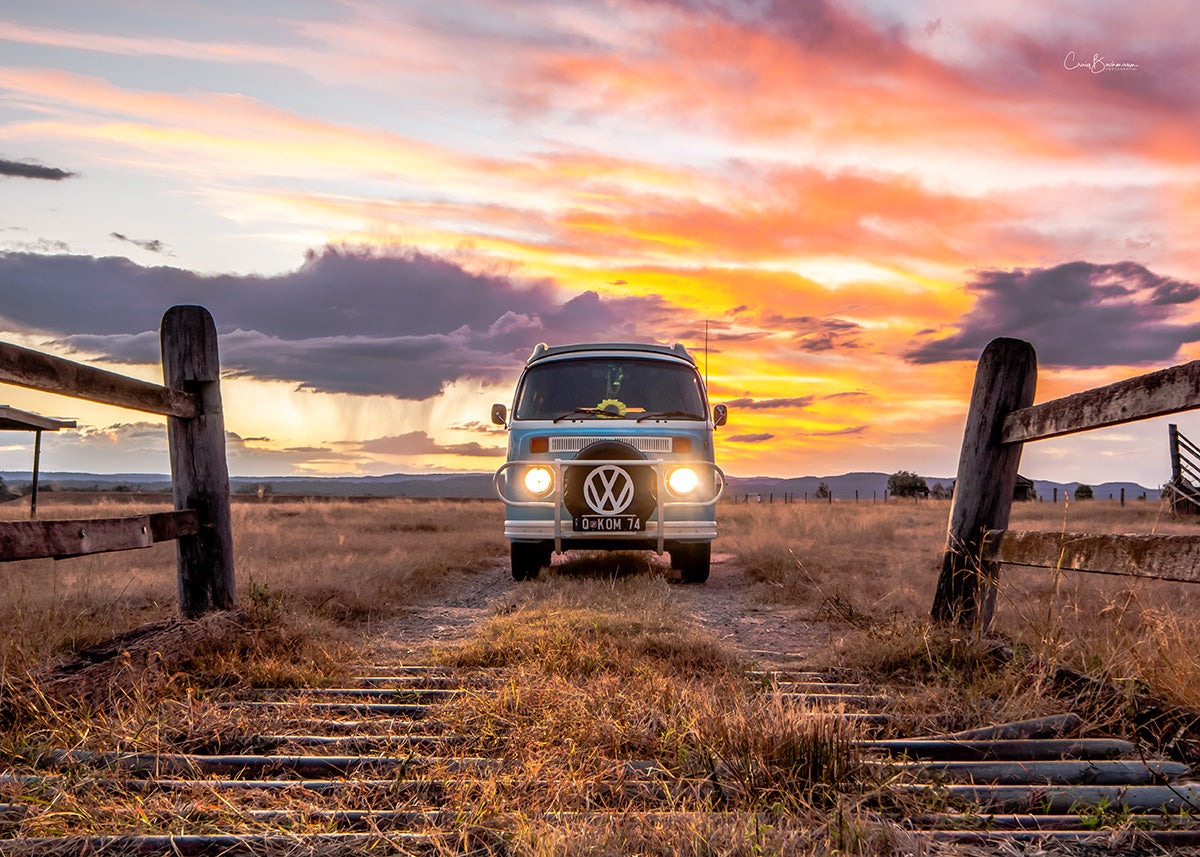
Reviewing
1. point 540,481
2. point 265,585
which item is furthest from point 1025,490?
point 265,585

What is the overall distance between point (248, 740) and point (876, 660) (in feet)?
10.4

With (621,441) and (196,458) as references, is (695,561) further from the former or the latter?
(196,458)

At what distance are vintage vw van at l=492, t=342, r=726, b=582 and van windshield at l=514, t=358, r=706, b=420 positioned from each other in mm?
11

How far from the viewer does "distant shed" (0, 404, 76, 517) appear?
15195mm

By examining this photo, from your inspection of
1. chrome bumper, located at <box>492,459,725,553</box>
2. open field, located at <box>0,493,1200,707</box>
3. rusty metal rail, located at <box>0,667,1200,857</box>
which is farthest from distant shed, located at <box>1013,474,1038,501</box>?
rusty metal rail, located at <box>0,667,1200,857</box>

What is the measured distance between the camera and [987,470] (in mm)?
4594

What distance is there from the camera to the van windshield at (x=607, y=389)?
340 inches

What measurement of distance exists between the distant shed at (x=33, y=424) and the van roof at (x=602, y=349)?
11443mm

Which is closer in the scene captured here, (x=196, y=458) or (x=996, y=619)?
(x=196, y=458)

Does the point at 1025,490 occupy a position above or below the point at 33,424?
below

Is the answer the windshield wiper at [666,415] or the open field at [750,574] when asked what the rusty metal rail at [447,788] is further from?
the windshield wiper at [666,415]

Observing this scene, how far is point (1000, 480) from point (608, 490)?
4.00 meters

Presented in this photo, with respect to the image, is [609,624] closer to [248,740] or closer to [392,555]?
[248,740]

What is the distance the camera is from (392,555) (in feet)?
35.4
